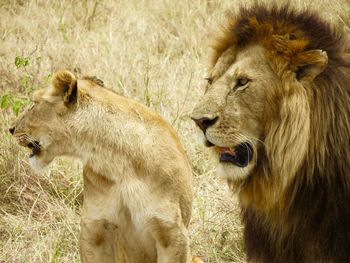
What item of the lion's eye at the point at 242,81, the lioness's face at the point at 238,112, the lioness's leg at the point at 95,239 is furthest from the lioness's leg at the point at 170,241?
the lion's eye at the point at 242,81

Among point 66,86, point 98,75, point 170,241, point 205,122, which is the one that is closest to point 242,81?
point 205,122

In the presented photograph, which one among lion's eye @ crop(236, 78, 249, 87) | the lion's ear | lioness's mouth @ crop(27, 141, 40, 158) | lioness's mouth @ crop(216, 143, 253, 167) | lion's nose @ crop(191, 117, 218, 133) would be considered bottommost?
lioness's mouth @ crop(27, 141, 40, 158)

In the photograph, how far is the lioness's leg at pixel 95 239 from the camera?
3.92 meters

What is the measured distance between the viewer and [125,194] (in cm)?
392

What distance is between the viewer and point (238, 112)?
328cm

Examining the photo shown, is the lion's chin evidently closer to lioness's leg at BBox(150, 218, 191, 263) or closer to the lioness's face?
the lioness's face

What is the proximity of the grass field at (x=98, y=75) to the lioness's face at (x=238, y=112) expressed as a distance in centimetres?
12

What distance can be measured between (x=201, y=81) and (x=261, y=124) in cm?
357

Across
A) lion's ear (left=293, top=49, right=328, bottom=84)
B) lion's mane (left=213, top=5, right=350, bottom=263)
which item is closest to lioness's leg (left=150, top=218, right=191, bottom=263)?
lion's mane (left=213, top=5, right=350, bottom=263)

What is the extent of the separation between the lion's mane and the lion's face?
0.96 metres

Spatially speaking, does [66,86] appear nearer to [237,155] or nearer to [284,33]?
[237,155]

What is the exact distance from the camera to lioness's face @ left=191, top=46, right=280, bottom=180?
326 cm

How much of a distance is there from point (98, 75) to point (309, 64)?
387cm

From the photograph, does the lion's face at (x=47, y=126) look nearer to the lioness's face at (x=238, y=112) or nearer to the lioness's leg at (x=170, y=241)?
the lioness's leg at (x=170, y=241)
